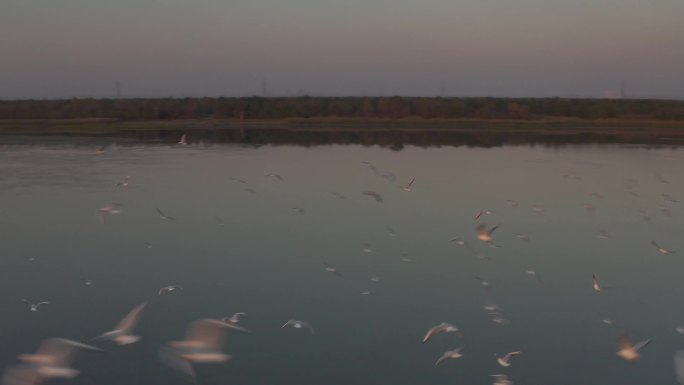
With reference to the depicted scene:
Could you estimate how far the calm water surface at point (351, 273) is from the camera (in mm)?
5277

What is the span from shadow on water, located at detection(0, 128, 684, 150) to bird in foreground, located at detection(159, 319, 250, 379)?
17.2 meters

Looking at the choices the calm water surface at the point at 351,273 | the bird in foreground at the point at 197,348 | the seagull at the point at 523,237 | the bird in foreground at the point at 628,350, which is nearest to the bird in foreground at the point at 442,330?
the calm water surface at the point at 351,273

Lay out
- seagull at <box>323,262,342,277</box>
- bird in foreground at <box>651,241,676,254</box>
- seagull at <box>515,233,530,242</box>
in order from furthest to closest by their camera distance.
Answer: seagull at <box>515,233,530,242</box> → bird in foreground at <box>651,241,676,254</box> → seagull at <box>323,262,342,277</box>

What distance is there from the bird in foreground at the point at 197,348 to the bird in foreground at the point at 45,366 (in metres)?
0.47

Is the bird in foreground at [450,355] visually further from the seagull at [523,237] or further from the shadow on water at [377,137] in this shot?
the shadow on water at [377,137]

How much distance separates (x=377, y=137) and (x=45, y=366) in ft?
76.0

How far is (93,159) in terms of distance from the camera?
59.5ft

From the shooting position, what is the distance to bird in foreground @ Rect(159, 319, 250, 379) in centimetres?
451

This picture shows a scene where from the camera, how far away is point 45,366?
4570mm

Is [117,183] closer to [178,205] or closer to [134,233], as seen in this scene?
[178,205]

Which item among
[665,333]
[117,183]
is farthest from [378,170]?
[665,333]

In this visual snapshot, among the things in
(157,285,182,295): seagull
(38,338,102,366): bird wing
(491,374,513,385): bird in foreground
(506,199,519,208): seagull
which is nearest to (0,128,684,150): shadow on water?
(506,199,519,208): seagull

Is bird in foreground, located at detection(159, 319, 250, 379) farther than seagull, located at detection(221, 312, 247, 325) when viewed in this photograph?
No

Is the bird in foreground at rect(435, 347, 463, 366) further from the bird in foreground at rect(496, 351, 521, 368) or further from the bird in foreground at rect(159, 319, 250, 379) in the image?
the bird in foreground at rect(159, 319, 250, 379)
